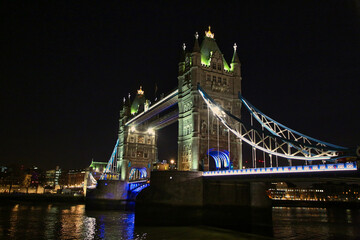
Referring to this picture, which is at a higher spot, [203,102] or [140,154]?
[203,102]

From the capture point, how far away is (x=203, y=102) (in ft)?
139

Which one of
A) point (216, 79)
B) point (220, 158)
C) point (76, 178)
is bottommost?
point (76, 178)

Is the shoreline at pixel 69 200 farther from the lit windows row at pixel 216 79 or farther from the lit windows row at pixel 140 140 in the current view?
the lit windows row at pixel 216 79

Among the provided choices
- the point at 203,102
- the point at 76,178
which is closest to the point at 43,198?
the point at 203,102

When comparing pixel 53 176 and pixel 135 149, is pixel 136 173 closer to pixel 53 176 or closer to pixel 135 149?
pixel 135 149

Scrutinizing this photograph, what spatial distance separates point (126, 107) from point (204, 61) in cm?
3776

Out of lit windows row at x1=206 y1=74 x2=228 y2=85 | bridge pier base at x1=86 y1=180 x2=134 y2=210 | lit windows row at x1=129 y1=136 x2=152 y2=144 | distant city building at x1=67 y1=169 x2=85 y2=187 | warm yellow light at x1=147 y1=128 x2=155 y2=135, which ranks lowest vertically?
bridge pier base at x1=86 y1=180 x2=134 y2=210

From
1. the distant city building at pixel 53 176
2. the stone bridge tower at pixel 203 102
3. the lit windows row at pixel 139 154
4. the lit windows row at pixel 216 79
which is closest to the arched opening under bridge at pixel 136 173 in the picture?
the lit windows row at pixel 139 154

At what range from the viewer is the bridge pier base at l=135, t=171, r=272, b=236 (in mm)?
33500

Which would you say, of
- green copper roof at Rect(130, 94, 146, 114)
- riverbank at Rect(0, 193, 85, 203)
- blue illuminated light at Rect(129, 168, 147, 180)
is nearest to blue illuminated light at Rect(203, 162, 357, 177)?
blue illuminated light at Rect(129, 168, 147, 180)

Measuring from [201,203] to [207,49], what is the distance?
74.1ft

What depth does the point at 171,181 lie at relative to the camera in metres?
34.8

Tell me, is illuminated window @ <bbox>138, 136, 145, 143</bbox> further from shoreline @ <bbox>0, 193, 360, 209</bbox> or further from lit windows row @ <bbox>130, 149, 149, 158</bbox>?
shoreline @ <bbox>0, 193, 360, 209</bbox>

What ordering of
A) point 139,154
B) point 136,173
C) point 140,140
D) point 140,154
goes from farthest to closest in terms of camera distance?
point 136,173
point 140,140
point 140,154
point 139,154
